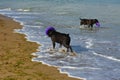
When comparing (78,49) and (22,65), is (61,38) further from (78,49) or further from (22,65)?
(22,65)

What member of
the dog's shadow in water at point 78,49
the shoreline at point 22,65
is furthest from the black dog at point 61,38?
the shoreline at point 22,65

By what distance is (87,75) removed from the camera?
10.5 m

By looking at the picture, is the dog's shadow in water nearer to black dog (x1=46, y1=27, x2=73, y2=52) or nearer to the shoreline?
black dog (x1=46, y1=27, x2=73, y2=52)

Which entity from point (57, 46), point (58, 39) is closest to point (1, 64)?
point (58, 39)

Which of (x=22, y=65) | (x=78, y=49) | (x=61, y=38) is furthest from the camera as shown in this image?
(x=78, y=49)

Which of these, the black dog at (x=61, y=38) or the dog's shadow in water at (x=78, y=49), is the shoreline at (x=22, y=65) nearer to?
the black dog at (x=61, y=38)

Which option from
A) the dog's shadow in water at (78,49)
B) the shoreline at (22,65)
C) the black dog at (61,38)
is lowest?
the dog's shadow in water at (78,49)

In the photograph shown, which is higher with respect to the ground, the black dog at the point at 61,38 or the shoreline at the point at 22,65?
the black dog at the point at 61,38

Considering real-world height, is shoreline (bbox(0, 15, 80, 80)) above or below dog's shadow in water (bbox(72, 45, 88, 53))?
above

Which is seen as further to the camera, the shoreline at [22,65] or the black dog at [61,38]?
the black dog at [61,38]

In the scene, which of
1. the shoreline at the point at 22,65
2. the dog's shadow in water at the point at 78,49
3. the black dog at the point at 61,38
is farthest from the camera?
the dog's shadow in water at the point at 78,49

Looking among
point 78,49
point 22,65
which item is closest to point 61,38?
point 78,49

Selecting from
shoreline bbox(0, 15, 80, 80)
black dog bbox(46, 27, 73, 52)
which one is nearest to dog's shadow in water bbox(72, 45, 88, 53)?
black dog bbox(46, 27, 73, 52)

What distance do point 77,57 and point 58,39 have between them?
4.38 feet
